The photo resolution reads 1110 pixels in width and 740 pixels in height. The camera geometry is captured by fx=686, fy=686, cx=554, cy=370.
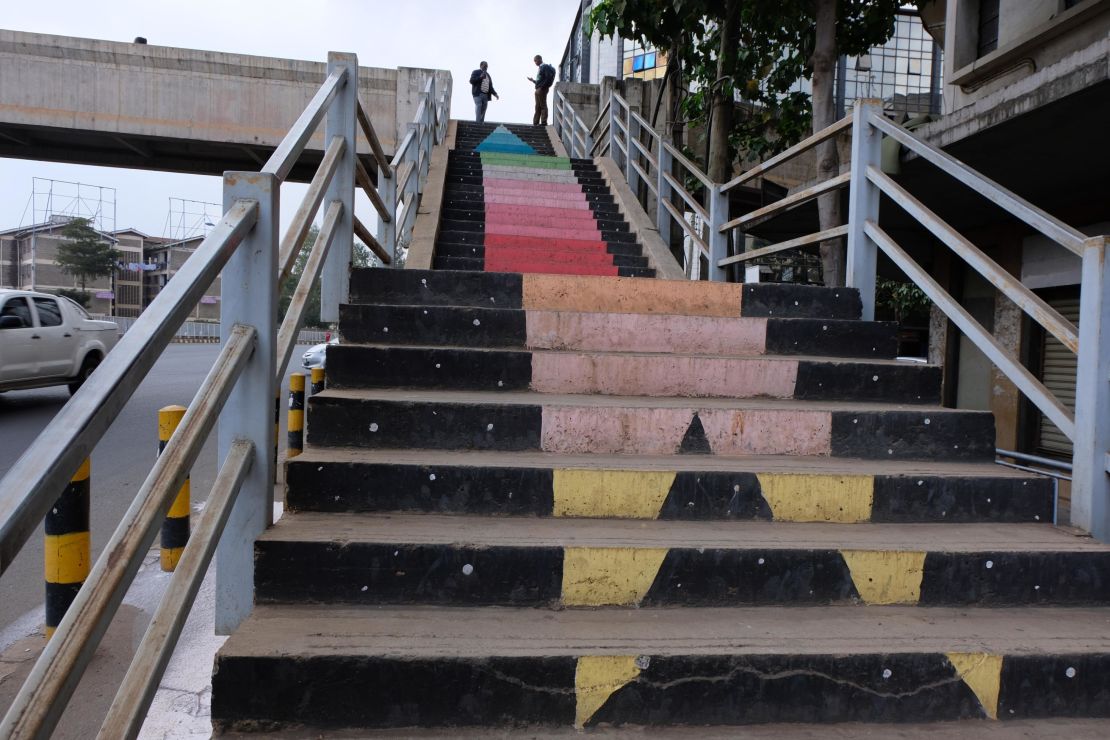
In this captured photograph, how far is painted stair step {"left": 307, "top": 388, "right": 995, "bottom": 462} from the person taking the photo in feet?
8.78

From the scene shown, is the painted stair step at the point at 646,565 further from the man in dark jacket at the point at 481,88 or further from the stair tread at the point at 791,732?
the man in dark jacket at the point at 481,88

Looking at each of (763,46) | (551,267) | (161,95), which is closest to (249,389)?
(551,267)

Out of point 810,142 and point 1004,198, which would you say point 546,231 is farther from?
point 1004,198

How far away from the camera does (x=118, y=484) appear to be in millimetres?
6004

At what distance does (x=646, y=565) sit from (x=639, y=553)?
5cm

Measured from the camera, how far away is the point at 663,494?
8.18 feet

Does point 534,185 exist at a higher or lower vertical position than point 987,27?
lower

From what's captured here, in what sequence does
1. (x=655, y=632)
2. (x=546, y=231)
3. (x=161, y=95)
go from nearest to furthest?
(x=655, y=632) < (x=546, y=231) < (x=161, y=95)

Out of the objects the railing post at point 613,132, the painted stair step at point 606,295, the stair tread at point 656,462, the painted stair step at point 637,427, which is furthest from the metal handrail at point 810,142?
the railing post at point 613,132

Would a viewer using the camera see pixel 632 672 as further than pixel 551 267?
No

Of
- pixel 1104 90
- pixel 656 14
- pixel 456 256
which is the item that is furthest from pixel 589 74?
pixel 1104 90

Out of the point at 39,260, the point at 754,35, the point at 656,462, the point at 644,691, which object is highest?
the point at 39,260

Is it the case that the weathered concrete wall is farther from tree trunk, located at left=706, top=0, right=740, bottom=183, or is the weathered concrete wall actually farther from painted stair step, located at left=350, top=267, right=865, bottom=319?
painted stair step, located at left=350, top=267, right=865, bottom=319

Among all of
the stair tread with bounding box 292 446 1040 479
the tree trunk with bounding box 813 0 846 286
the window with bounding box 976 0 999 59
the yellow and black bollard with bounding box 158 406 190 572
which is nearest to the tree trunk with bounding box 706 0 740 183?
the tree trunk with bounding box 813 0 846 286
